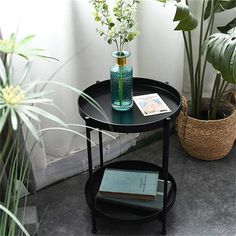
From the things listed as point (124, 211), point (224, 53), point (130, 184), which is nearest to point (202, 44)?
point (224, 53)

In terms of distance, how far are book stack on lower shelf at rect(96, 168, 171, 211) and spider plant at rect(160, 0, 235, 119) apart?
1.57ft

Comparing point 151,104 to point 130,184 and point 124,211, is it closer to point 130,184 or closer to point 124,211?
point 130,184

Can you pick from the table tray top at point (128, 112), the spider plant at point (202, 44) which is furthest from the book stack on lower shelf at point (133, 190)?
the spider plant at point (202, 44)

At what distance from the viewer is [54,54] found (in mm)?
1589

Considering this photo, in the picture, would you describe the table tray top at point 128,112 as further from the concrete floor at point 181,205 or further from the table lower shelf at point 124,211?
the concrete floor at point 181,205

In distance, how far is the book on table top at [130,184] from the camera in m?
1.56

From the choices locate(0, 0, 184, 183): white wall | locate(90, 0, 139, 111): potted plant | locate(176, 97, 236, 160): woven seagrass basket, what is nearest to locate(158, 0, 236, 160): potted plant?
locate(176, 97, 236, 160): woven seagrass basket

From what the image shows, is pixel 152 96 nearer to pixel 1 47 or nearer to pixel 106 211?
pixel 106 211

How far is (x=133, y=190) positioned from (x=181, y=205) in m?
0.29

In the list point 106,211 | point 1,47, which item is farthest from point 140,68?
point 1,47

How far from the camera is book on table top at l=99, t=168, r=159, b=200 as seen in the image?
156 cm

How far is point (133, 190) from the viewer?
1.57 metres

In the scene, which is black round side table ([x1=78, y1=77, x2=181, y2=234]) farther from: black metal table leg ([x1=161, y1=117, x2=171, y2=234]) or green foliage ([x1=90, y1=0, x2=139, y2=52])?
green foliage ([x1=90, y1=0, x2=139, y2=52])

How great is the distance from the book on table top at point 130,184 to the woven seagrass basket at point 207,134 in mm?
343
